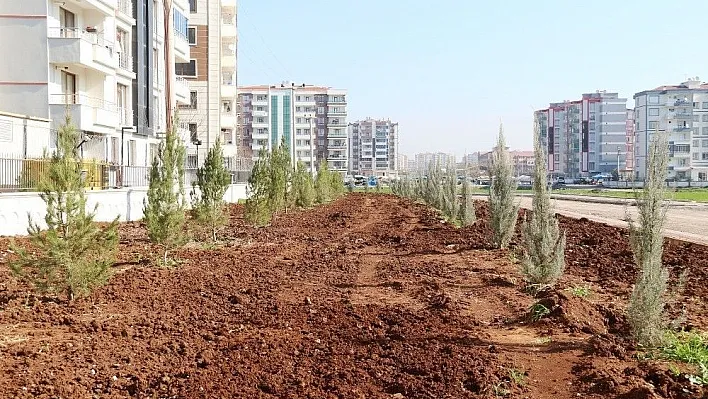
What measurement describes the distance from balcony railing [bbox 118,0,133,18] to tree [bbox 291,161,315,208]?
11199 millimetres

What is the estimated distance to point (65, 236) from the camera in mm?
9500

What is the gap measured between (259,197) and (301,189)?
42.9 feet

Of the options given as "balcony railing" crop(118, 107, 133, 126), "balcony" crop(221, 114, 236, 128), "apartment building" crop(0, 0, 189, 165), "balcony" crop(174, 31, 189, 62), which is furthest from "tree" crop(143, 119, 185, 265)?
"balcony" crop(221, 114, 236, 128)

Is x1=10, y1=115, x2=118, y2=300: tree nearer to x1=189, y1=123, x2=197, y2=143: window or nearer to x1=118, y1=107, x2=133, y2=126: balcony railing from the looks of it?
x1=118, y1=107, x2=133, y2=126: balcony railing

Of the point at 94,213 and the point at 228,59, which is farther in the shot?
the point at 228,59

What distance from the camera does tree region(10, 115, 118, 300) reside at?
30.6ft

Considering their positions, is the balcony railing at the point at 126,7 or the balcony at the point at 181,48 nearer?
the balcony railing at the point at 126,7

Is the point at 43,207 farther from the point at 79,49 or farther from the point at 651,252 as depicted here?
the point at 651,252

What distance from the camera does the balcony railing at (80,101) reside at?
94.4 ft

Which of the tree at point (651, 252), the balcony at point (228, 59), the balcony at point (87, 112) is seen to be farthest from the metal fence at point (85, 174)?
the balcony at point (228, 59)

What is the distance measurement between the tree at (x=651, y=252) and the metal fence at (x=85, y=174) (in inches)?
281

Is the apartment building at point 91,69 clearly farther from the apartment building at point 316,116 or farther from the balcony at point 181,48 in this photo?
the apartment building at point 316,116

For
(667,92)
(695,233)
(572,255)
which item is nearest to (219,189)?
(572,255)

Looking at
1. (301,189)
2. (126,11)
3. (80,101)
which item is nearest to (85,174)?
(80,101)
